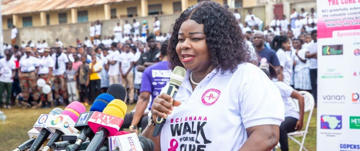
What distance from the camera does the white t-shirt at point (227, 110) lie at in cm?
247

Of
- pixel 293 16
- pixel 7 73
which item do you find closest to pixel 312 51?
pixel 7 73

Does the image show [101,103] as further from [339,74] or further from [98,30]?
[98,30]

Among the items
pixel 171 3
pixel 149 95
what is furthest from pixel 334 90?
pixel 171 3

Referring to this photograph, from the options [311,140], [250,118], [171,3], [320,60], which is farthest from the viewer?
[171,3]

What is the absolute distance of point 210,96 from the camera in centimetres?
258

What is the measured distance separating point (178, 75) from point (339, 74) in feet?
12.0

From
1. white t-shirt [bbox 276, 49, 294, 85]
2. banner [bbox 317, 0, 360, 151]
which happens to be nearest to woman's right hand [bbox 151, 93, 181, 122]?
banner [bbox 317, 0, 360, 151]

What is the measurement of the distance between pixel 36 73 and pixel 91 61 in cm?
183

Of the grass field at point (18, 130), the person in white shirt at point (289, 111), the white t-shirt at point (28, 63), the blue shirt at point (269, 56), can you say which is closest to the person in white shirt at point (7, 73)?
the white t-shirt at point (28, 63)

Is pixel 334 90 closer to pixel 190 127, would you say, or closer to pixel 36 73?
pixel 190 127

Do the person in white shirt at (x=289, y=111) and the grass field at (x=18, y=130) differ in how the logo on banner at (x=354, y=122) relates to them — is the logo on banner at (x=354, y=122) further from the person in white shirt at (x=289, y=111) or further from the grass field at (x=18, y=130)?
the grass field at (x=18, y=130)

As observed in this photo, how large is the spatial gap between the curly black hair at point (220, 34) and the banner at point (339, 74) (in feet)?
11.1

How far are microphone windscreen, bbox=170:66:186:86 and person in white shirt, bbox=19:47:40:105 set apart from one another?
50.2 ft

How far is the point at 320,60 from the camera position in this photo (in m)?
6.10
